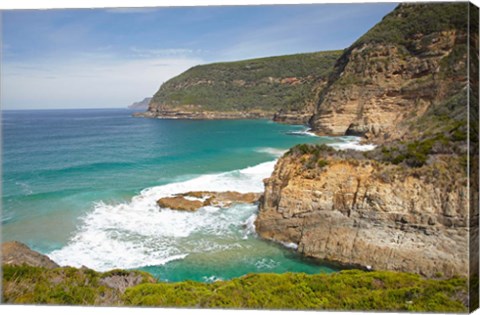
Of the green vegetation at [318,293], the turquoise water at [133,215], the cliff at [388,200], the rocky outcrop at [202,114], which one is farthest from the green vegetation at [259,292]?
the rocky outcrop at [202,114]

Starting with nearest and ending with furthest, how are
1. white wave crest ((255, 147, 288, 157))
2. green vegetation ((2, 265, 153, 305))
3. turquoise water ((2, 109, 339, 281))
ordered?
1. green vegetation ((2, 265, 153, 305))
2. turquoise water ((2, 109, 339, 281))
3. white wave crest ((255, 147, 288, 157))

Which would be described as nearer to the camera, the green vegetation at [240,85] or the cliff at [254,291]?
the cliff at [254,291]

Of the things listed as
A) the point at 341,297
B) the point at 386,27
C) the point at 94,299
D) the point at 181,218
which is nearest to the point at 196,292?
the point at 94,299

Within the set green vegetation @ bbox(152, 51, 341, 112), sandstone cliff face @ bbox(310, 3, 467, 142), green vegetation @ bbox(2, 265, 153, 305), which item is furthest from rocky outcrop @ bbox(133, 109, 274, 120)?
green vegetation @ bbox(2, 265, 153, 305)

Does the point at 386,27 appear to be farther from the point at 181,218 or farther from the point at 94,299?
the point at 94,299

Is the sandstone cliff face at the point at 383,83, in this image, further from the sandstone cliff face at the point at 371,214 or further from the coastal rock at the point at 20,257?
the coastal rock at the point at 20,257

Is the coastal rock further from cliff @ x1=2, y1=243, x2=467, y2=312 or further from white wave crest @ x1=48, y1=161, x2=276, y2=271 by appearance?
white wave crest @ x1=48, y1=161, x2=276, y2=271
